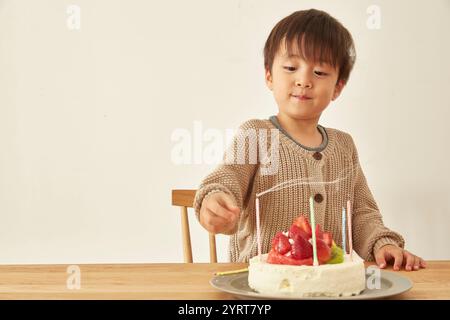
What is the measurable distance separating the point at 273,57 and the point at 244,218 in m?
0.36

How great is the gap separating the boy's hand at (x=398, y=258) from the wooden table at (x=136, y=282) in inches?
0.7

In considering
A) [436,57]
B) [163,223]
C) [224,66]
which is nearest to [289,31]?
[224,66]

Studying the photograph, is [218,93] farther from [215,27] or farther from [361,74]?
[361,74]

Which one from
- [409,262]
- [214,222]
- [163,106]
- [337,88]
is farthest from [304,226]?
[163,106]

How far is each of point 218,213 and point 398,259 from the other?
327 millimetres

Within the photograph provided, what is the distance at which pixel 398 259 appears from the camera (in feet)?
3.19

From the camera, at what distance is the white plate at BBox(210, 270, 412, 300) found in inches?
26.4

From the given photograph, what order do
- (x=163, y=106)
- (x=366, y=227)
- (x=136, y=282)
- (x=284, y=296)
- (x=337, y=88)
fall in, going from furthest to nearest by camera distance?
(x=163, y=106) → (x=337, y=88) → (x=366, y=227) → (x=136, y=282) → (x=284, y=296)

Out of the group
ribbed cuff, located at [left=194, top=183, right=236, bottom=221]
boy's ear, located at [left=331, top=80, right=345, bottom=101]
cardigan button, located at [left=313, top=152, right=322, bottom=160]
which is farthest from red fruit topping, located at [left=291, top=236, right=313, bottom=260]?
boy's ear, located at [left=331, top=80, right=345, bottom=101]

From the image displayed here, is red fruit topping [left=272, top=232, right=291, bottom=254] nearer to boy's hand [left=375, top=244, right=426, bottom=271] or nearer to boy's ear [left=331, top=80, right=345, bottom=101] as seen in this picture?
boy's hand [left=375, top=244, right=426, bottom=271]

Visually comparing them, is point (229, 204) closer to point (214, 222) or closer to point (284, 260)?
point (214, 222)

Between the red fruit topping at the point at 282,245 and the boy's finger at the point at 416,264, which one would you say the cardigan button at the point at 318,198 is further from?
the red fruit topping at the point at 282,245

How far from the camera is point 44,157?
1830mm

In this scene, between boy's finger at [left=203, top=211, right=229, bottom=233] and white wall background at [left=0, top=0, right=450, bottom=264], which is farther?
white wall background at [left=0, top=0, right=450, bottom=264]
